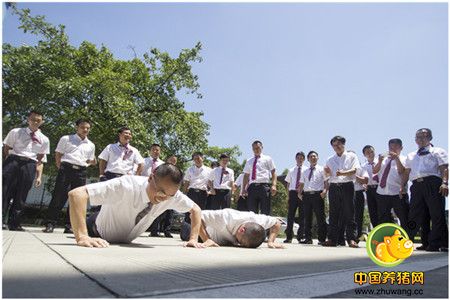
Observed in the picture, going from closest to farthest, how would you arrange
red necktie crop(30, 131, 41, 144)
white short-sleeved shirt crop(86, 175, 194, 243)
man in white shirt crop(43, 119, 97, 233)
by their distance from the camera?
white short-sleeved shirt crop(86, 175, 194, 243) → man in white shirt crop(43, 119, 97, 233) → red necktie crop(30, 131, 41, 144)

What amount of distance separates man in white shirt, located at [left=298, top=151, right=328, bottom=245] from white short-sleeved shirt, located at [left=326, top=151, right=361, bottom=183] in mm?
666

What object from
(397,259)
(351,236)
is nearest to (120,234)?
(397,259)

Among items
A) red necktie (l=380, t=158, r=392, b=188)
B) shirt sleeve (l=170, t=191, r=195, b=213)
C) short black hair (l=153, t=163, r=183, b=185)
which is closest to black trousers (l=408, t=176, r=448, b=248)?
red necktie (l=380, t=158, r=392, b=188)

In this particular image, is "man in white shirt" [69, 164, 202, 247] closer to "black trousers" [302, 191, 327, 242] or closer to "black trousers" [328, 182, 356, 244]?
"black trousers" [328, 182, 356, 244]

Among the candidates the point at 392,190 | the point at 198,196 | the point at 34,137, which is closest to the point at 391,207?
the point at 392,190

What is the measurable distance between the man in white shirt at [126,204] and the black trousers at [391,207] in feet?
15.1

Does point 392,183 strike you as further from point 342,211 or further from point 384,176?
point 342,211

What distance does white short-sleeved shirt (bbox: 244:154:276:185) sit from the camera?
869 centimetres

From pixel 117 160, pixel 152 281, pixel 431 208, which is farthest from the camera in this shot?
pixel 117 160

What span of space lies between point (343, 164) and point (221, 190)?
12.3 feet

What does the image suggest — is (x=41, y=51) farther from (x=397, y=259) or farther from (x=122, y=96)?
(x=397, y=259)

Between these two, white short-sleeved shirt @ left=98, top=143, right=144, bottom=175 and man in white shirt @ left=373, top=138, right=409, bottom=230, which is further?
white short-sleeved shirt @ left=98, top=143, right=144, bottom=175

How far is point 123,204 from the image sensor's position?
4.12 metres

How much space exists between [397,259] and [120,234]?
3.00 metres
